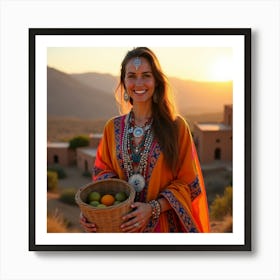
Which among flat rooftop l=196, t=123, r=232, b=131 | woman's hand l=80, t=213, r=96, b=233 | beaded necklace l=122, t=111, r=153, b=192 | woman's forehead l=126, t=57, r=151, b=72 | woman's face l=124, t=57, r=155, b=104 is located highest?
woman's forehead l=126, t=57, r=151, b=72

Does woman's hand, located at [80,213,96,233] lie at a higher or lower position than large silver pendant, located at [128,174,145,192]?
lower

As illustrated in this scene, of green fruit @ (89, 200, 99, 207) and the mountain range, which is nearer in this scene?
green fruit @ (89, 200, 99, 207)

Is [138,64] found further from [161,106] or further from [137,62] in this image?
[161,106]

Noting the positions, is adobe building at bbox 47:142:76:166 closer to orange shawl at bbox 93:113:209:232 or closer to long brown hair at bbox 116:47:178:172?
orange shawl at bbox 93:113:209:232

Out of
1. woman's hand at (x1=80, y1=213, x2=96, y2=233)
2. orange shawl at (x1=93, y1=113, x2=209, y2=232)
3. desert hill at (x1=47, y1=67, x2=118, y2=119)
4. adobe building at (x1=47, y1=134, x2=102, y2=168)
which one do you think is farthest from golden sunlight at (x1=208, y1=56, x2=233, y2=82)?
woman's hand at (x1=80, y1=213, x2=96, y2=233)

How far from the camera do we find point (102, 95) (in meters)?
2.42

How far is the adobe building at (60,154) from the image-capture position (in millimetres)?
2395

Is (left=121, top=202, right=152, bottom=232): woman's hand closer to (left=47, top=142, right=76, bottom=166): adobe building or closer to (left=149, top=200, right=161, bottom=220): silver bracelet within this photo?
(left=149, top=200, right=161, bottom=220): silver bracelet

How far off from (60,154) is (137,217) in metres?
0.47

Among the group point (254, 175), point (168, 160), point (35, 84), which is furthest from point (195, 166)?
point (35, 84)

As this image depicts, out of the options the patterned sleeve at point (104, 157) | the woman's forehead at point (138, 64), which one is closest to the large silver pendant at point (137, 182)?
the patterned sleeve at point (104, 157)

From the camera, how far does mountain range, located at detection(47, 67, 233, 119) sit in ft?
7.93

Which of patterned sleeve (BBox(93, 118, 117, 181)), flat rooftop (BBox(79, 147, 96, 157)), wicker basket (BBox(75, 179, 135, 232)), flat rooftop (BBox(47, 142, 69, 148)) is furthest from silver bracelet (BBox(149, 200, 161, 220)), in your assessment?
flat rooftop (BBox(47, 142, 69, 148))
